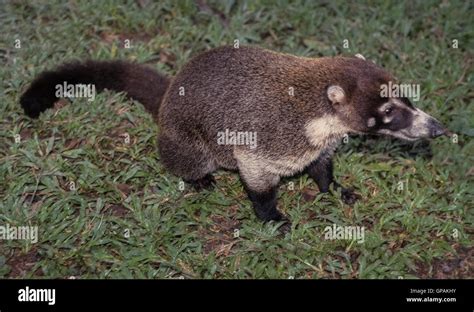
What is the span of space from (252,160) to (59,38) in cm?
337

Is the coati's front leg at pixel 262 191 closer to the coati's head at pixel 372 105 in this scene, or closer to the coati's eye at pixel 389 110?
the coati's head at pixel 372 105

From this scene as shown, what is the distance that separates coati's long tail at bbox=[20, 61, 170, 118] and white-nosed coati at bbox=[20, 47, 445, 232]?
1.67 ft

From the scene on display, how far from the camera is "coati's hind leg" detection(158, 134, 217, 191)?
6203mm

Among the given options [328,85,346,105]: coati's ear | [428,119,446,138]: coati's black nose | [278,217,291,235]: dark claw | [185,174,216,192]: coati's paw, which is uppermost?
[328,85,346,105]: coati's ear

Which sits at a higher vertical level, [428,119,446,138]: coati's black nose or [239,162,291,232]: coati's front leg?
[428,119,446,138]: coati's black nose

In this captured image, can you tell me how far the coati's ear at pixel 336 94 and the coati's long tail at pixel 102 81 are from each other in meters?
2.05

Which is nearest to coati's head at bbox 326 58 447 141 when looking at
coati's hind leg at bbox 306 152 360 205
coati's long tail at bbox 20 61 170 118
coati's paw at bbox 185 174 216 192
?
coati's hind leg at bbox 306 152 360 205

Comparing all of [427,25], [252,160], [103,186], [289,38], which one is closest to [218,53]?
[252,160]

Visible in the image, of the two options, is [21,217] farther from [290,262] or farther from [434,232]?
[434,232]

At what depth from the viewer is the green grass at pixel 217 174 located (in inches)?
223

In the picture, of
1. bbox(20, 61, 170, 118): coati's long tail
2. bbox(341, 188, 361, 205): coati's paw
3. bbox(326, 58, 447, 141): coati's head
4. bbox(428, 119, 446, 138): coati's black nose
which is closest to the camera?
bbox(326, 58, 447, 141): coati's head

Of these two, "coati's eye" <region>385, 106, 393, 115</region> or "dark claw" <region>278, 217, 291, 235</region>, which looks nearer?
"coati's eye" <region>385, 106, 393, 115</region>

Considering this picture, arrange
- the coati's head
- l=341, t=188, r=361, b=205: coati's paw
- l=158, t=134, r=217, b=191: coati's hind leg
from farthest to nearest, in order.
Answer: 1. l=341, t=188, r=361, b=205: coati's paw
2. l=158, t=134, r=217, b=191: coati's hind leg
3. the coati's head

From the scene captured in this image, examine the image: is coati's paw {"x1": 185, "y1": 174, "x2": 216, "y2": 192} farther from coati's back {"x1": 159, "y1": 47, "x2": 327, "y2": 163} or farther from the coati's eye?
the coati's eye
